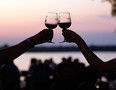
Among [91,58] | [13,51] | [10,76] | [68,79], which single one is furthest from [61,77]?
[13,51]

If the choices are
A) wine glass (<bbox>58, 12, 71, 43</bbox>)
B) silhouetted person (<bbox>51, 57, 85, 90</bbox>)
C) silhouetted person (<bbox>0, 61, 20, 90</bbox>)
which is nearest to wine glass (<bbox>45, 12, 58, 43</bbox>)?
wine glass (<bbox>58, 12, 71, 43</bbox>)

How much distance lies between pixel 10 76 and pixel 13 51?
9.44 m

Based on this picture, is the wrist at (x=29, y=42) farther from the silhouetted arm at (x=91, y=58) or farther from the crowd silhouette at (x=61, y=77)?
the crowd silhouette at (x=61, y=77)

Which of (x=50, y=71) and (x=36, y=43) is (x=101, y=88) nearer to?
(x=36, y=43)

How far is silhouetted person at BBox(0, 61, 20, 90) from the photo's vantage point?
1433 centimetres

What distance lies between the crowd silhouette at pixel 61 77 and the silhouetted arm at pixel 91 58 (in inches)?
26.4

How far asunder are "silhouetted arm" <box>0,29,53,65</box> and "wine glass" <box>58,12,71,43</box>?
0.99 feet

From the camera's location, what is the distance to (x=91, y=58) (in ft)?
A: 16.8

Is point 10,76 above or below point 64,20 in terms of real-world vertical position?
below

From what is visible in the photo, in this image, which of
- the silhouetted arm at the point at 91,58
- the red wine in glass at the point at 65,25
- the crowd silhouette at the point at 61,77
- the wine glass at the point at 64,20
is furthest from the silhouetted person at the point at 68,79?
the silhouetted arm at the point at 91,58

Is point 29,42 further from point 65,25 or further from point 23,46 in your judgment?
point 65,25

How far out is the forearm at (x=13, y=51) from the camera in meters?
4.95

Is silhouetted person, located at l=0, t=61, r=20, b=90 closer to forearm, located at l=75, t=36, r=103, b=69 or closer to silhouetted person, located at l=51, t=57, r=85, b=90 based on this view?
silhouetted person, located at l=51, t=57, r=85, b=90

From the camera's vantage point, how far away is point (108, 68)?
5.05 meters
